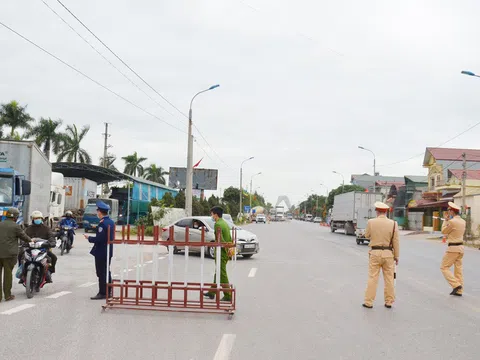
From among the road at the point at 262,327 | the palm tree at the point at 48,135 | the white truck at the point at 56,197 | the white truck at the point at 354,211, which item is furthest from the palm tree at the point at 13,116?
the road at the point at 262,327

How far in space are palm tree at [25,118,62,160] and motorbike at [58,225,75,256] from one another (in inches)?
1643

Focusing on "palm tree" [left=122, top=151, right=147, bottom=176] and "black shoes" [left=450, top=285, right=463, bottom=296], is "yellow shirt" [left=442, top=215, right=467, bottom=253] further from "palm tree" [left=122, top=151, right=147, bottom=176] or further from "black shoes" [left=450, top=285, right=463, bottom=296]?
"palm tree" [left=122, top=151, right=147, bottom=176]

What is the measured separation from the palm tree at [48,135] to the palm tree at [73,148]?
0.93m

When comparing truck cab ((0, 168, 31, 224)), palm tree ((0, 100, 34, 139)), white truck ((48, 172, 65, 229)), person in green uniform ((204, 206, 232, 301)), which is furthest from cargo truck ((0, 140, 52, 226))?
palm tree ((0, 100, 34, 139))

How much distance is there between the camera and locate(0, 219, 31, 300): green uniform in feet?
28.0

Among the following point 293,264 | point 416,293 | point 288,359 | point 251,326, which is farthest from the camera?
point 293,264

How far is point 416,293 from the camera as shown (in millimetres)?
10992

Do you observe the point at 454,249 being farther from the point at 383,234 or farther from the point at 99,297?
the point at 99,297

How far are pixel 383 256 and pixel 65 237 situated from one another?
40.3ft

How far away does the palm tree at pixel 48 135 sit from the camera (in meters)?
57.5

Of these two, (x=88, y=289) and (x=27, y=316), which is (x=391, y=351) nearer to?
(x=27, y=316)

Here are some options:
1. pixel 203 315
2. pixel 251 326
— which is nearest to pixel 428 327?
pixel 251 326

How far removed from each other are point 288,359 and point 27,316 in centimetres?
399

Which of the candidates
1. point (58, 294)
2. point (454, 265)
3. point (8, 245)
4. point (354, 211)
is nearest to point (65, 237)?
point (58, 294)
